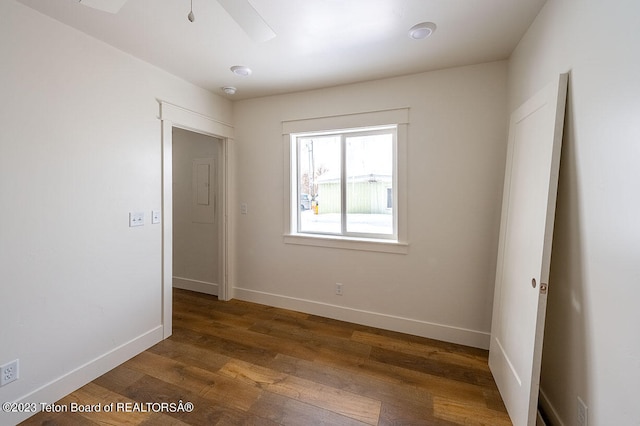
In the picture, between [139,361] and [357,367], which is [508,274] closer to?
[357,367]

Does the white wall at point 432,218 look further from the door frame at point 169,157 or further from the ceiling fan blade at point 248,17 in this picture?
the ceiling fan blade at point 248,17

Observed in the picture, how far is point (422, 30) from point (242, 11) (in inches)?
51.0

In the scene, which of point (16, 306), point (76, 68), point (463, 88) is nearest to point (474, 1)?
point (463, 88)

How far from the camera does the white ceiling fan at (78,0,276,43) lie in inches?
43.9

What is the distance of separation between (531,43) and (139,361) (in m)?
3.86

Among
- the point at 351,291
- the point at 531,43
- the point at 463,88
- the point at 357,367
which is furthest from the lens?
the point at 351,291

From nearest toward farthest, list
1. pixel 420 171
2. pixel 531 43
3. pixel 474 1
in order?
pixel 474 1, pixel 531 43, pixel 420 171

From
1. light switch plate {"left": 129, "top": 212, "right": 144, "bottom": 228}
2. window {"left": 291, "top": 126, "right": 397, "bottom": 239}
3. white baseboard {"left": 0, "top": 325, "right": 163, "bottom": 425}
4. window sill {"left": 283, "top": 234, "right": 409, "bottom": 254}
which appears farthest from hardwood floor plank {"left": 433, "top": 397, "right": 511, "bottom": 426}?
light switch plate {"left": 129, "top": 212, "right": 144, "bottom": 228}

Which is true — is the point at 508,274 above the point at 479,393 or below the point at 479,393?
above

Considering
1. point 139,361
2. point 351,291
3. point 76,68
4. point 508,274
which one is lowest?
point 139,361

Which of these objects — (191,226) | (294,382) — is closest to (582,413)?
(294,382)

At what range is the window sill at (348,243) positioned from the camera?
8.73 feet

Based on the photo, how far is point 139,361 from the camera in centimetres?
220

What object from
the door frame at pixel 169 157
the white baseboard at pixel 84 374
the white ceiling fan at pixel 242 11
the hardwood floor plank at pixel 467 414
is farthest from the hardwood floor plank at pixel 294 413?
the white ceiling fan at pixel 242 11
